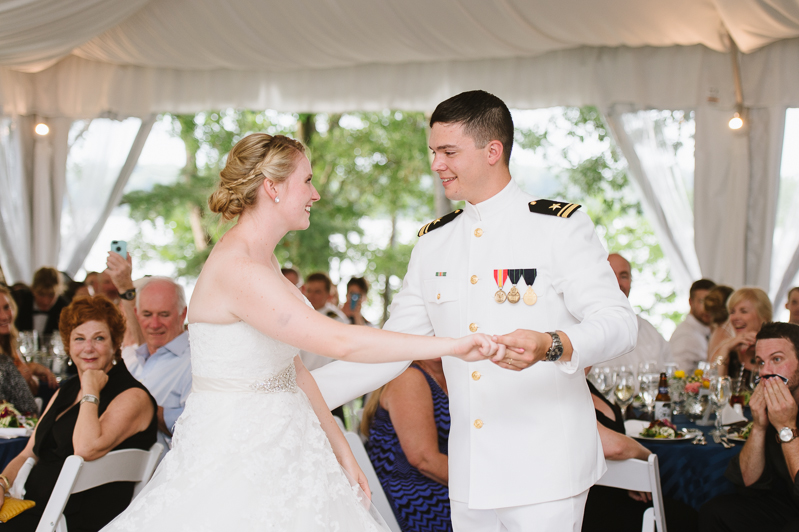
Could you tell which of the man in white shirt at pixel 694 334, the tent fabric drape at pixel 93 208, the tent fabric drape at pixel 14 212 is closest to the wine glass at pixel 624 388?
the man in white shirt at pixel 694 334

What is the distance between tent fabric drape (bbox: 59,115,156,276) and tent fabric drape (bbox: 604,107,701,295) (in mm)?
4555

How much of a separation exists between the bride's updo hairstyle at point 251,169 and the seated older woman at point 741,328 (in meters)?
3.51

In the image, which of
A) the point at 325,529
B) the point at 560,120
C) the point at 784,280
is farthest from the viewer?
the point at 560,120

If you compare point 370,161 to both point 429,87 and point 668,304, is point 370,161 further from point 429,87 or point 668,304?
point 429,87

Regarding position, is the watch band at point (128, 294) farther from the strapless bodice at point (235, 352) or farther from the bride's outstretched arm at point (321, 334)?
the bride's outstretched arm at point (321, 334)

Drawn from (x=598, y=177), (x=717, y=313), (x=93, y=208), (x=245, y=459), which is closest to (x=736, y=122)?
(x=717, y=313)

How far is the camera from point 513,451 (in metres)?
1.90

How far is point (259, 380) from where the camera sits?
6.11ft

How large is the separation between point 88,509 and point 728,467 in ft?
7.83

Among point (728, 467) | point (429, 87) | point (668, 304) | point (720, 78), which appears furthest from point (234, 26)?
point (668, 304)

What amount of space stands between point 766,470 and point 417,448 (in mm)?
1288

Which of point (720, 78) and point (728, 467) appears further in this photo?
point (720, 78)

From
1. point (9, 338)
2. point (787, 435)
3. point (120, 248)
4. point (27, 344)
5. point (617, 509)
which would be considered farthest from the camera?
point (27, 344)

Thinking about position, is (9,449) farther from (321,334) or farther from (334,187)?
(334,187)
